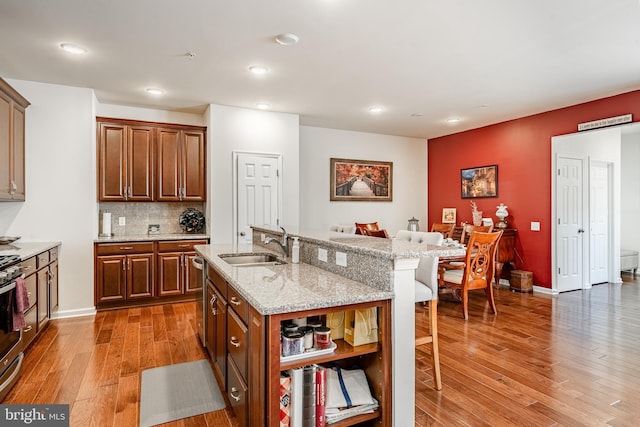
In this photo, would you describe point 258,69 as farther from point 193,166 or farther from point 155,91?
point 193,166

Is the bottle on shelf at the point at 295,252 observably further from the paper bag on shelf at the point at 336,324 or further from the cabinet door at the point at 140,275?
the cabinet door at the point at 140,275

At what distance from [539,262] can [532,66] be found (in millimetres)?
3130

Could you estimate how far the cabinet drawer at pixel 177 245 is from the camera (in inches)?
185

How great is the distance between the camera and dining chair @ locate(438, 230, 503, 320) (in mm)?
4062

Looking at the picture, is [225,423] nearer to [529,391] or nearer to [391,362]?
[391,362]

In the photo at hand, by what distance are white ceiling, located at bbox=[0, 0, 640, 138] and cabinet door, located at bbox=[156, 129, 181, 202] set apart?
45 centimetres

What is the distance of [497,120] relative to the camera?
5898 mm

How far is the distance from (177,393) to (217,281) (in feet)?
A: 2.76

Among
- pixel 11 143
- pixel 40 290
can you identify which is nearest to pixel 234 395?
pixel 40 290

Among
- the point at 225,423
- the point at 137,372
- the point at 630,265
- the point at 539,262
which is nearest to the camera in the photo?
the point at 225,423

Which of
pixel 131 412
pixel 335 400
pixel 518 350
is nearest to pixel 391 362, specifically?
pixel 335 400

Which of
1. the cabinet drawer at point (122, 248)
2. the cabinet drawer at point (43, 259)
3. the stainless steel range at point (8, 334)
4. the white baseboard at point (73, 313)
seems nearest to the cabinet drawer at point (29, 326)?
the stainless steel range at point (8, 334)

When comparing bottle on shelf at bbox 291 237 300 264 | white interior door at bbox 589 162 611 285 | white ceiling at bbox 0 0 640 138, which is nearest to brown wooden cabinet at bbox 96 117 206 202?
white ceiling at bbox 0 0 640 138

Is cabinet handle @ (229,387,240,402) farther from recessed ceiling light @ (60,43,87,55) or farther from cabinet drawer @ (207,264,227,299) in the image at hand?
recessed ceiling light @ (60,43,87,55)
